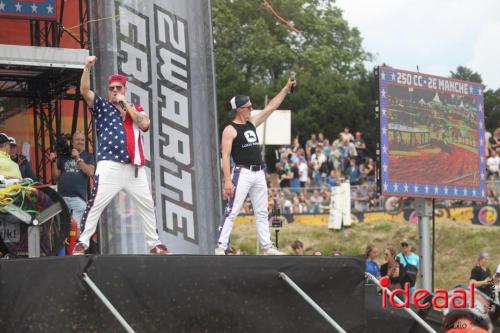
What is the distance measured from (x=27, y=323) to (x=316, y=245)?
19.9 m

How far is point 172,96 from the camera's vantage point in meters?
13.3

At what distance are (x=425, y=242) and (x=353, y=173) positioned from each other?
14609mm

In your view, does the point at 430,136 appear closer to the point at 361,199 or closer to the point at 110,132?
the point at 110,132

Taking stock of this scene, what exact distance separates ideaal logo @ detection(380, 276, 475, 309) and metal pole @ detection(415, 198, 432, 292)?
14.8 ft

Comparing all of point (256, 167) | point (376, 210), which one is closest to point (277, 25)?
point (376, 210)

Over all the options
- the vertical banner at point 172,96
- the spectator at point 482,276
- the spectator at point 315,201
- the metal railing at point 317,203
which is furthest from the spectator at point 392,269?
the spectator at point 315,201

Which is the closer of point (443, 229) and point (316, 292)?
point (316, 292)

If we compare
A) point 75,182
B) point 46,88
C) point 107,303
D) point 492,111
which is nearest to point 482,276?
point 75,182

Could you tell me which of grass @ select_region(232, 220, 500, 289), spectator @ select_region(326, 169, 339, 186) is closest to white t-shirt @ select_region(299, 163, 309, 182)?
spectator @ select_region(326, 169, 339, 186)

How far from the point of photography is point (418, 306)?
11.4 meters

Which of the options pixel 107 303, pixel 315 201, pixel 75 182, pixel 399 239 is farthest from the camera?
pixel 315 201

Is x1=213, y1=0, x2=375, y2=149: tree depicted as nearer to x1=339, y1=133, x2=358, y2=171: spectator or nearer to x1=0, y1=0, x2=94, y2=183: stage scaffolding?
x1=339, y1=133, x2=358, y2=171: spectator

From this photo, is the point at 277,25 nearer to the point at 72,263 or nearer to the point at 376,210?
the point at 376,210

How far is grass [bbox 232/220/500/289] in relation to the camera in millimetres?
28016
